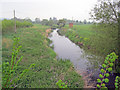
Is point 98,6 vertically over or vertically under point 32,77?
over

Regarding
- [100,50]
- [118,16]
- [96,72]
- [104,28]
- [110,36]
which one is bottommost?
[96,72]

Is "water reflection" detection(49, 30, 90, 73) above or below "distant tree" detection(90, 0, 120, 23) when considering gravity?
below

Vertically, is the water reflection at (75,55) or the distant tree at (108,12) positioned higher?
the distant tree at (108,12)

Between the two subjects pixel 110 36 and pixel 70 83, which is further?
pixel 110 36

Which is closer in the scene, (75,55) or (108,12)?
(108,12)

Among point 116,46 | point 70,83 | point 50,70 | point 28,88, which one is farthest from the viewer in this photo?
point 50,70

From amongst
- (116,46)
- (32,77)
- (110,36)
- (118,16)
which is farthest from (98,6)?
(32,77)

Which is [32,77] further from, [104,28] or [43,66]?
[104,28]

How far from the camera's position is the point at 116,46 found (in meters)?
6.12

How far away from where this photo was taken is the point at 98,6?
682cm

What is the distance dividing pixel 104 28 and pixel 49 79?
Answer: 4.71 metres

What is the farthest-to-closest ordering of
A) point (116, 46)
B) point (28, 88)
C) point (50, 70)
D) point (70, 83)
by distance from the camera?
point (50, 70)
point (116, 46)
point (70, 83)
point (28, 88)

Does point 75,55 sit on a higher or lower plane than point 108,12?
lower

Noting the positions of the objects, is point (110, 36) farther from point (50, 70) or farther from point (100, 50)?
point (50, 70)
